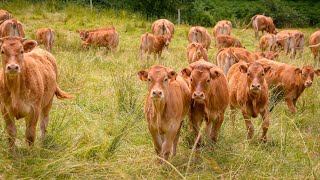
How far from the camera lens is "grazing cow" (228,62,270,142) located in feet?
20.8

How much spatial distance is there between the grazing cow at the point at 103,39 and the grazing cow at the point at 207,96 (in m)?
10.1

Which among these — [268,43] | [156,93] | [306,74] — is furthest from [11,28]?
[156,93]

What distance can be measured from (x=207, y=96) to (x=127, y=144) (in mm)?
1188

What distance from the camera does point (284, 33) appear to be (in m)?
17.6

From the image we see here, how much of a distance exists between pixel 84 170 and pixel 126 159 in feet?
2.24

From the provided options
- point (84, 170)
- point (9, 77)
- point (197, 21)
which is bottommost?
point (197, 21)

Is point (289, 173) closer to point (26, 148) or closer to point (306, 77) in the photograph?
point (26, 148)

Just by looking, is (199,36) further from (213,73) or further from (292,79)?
(213,73)

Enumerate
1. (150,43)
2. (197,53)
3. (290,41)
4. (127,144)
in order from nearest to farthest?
(127,144) → (197,53) → (150,43) → (290,41)

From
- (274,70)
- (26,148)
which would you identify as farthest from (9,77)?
(274,70)

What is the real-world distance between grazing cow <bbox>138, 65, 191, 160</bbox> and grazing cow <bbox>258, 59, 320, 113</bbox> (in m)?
3.70

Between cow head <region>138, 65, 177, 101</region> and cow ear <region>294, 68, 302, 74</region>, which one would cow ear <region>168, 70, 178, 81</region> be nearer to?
cow head <region>138, 65, 177, 101</region>

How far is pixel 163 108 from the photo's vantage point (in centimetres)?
502

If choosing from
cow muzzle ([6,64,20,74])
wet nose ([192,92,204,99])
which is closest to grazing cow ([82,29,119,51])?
wet nose ([192,92,204,99])
